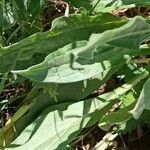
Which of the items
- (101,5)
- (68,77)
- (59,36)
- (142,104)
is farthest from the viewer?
(101,5)

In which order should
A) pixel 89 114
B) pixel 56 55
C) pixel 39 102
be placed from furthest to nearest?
pixel 39 102 → pixel 89 114 → pixel 56 55

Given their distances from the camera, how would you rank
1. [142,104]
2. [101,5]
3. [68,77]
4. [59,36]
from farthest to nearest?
[101,5] → [59,36] → [68,77] → [142,104]

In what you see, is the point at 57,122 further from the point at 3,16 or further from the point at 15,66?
the point at 3,16

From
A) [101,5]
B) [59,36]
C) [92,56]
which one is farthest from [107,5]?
[92,56]

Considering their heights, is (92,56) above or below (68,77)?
above

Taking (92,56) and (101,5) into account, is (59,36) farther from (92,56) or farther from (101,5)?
(92,56)

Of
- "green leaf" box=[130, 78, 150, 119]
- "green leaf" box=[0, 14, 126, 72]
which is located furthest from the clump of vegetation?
"green leaf" box=[130, 78, 150, 119]

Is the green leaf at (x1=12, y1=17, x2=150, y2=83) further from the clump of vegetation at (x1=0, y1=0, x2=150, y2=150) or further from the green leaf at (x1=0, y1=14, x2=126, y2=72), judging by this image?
the green leaf at (x1=0, y1=14, x2=126, y2=72)

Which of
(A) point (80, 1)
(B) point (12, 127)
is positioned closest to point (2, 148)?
(B) point (12, 127)
